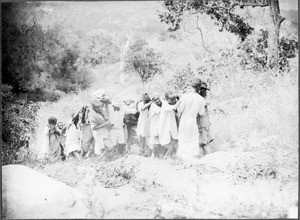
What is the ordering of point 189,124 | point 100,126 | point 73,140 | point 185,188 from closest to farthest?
point 185,188, point 189,124, point 100,126, point 73,140

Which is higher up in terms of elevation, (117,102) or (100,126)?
(117,102)

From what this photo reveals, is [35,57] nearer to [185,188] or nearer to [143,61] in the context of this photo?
[143,61]

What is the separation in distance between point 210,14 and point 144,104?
1540 mm

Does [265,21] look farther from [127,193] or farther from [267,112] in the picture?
[127,193]

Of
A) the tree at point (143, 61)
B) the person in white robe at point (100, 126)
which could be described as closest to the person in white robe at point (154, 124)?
the tree at point (143, 61)

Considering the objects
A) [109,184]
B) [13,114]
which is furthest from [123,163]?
[13,114]

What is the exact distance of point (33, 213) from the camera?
661 centimetres

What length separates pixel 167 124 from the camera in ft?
23.5

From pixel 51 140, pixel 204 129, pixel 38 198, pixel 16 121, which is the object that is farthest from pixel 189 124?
pixel 16 121

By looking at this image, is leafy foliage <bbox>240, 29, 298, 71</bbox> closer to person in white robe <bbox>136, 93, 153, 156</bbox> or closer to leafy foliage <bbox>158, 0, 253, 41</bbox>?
leafy foliage <bbox>158, 0, 253, 41</bbox>

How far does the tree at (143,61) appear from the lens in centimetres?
712

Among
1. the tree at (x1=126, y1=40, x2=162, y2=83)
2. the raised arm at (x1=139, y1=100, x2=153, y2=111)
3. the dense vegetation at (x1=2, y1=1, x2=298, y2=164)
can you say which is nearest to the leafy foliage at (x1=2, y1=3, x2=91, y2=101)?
the dense vegetation at (x1=2, y1=1, x2=298, y2=164)

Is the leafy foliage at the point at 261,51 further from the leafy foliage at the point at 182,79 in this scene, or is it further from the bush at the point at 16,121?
the bush at the point at 16,121

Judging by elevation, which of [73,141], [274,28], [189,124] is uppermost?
[274,28]
